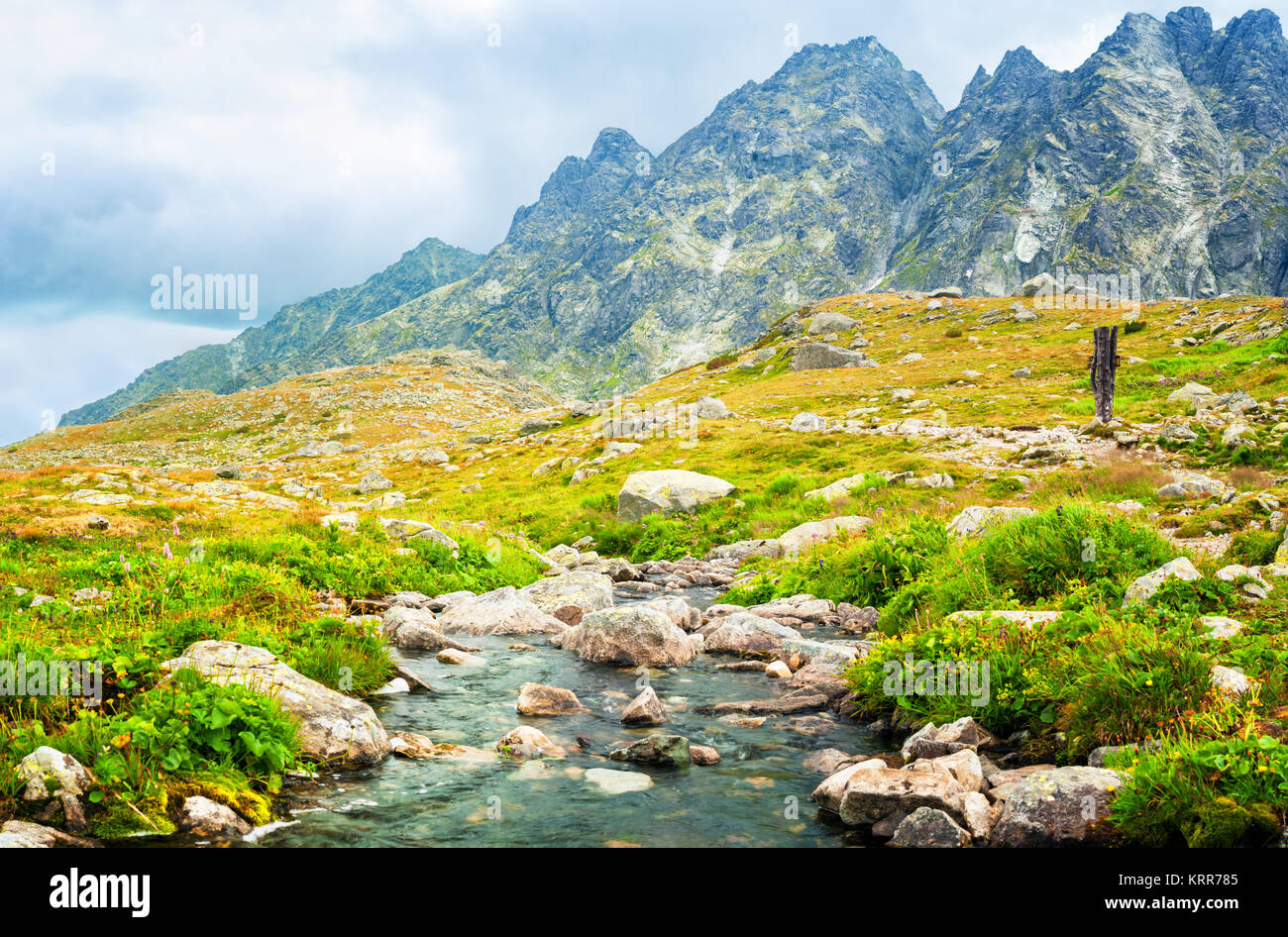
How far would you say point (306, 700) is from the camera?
783 centimetres

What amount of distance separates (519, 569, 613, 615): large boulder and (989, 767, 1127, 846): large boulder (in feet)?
35.9

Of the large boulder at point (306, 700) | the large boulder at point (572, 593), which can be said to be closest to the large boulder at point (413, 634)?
the large boulder at point (572, 593)

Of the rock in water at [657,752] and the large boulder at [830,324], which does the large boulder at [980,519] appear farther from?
the large boulder at [830,324]

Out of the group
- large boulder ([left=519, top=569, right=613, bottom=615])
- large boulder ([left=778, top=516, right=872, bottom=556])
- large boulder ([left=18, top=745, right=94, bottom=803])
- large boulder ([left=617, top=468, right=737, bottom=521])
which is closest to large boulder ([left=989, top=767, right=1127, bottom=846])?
large boulder ([left=18, top=745, right=94, bottom=803])

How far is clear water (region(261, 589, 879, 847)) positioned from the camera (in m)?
6.04

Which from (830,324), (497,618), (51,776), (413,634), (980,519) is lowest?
(497,618)

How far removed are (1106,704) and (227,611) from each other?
11830 millimetres

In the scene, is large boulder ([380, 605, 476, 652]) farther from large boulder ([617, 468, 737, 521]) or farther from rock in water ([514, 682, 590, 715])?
large boulder ([617, 468, 737, 521])

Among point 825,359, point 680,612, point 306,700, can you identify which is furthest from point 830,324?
point 306,700

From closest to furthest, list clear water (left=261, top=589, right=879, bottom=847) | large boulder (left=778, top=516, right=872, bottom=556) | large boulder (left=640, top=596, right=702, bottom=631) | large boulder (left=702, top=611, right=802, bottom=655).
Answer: clear water (left=261, top=589, right=879, bottom=847), large boulder (left=702, top=611, right=802, bottom=655), large boulder (left=640, top=596, right=702, bottom=631), large boulder (left=778, top=516, right=872, bottom=556)

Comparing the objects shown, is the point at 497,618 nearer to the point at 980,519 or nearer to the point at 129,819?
the point at 129,819

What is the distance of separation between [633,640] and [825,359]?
63787 mm
